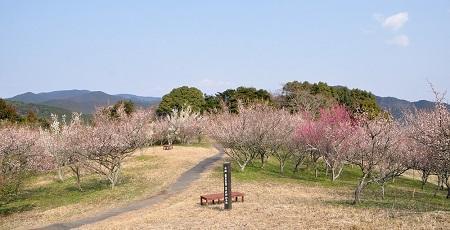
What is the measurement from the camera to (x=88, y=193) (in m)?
27.7

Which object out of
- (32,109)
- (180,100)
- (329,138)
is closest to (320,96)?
(180,100)

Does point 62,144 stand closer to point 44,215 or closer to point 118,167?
point 118,167

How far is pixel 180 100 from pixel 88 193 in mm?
53960

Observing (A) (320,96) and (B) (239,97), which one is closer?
(A) (320,96)

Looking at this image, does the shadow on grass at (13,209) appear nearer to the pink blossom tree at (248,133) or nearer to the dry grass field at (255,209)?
the dry grass field at (255,209)

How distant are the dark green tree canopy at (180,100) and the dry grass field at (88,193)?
3723 centimetres

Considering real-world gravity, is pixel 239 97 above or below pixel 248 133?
above

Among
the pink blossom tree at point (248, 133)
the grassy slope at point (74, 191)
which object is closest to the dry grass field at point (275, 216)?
the grassy slope at point (74, 191)

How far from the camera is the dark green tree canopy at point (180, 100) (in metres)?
80.6

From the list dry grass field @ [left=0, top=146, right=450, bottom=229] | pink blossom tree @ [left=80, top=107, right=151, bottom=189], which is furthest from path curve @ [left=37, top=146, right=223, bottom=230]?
pink blossom tree @ [left=80, top=107, right=151, bottom=189]

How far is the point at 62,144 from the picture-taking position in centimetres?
3419

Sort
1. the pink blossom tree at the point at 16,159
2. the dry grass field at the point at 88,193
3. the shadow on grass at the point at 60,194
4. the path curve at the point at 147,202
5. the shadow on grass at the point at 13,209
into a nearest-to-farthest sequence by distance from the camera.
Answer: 1. the path curve at the point at 147,202
2. the dry grass field at the point at 88,193
3. the shadow on grass at the point at 13,209
4. the shadow on grass at the point at 60,194
5. the pink blossom tree at the point at 16,159

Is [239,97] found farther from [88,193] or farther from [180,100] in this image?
[88,193]

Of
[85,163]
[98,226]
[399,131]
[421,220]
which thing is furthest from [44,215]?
[399,131]
